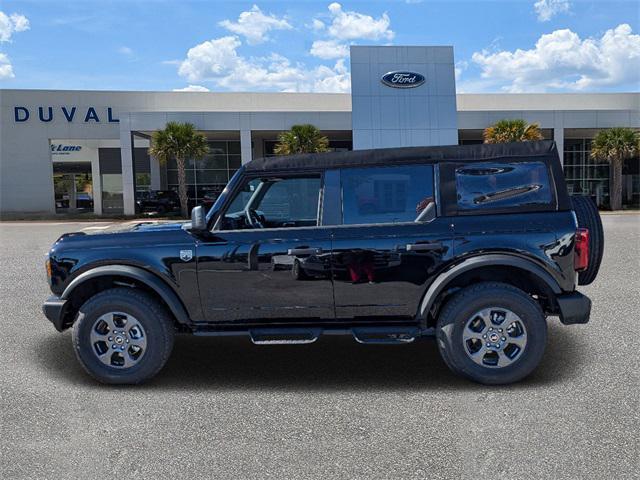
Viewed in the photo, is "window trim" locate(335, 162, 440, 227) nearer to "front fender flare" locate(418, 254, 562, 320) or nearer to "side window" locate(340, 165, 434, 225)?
"side window" locate(340, 165, 434, 225)

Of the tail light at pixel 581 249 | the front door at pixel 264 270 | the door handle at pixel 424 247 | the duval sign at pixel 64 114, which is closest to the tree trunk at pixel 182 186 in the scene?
the duval sign at pixel 64 114

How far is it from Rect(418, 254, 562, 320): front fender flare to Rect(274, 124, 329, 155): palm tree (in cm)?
2476

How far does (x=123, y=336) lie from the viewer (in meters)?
4.29

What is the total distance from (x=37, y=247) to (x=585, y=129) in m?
30.9

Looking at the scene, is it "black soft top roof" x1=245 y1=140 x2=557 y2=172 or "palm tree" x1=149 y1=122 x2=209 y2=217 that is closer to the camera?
"black soft top roof" x1=245 y1=140 x2=557 y2=172

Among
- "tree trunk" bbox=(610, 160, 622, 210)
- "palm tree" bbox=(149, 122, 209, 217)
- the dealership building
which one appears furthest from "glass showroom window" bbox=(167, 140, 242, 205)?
"tree trunk" bbox=(610, 160, 622, 210)

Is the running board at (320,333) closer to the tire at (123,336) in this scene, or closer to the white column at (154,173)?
the tire at (123,336)

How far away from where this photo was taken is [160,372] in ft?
15.1

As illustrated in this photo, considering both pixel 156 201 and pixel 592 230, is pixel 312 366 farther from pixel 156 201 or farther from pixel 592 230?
pixel 156 201

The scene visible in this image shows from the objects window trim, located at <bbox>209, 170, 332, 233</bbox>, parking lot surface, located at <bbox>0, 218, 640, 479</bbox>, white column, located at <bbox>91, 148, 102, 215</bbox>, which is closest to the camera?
parking lot surface, located at <bbox>0, 218, 640, 479</bbox>

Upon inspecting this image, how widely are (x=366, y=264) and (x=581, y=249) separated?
5.49ft

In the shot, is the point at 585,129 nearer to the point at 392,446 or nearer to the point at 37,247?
the point at 37,247

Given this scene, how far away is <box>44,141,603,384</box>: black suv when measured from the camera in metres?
4.12

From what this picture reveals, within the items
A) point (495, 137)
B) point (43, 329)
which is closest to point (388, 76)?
point (495, 137)
